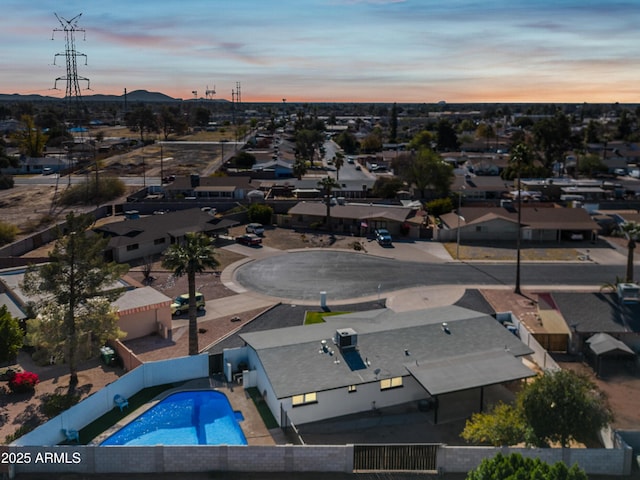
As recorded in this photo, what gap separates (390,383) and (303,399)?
5.42 metres

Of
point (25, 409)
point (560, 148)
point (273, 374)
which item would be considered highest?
point (560, 148)

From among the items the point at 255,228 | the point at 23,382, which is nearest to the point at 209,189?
the point at 255,228

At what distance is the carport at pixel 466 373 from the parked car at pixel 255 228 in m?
45.9

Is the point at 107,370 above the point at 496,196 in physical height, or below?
below

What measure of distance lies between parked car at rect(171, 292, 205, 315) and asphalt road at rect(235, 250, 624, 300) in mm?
6981

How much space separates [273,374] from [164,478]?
8615mm

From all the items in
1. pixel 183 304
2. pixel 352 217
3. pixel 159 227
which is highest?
pixel 352 217

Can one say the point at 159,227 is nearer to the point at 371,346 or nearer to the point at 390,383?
the point at 371,346

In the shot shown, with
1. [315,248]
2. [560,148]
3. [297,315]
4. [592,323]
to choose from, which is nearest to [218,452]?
[297,315]

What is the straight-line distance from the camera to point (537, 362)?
128ft

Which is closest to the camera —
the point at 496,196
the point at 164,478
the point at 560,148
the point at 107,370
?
the point at 164,478

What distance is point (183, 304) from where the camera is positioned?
4984 cm

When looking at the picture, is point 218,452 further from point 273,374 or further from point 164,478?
point 273,374

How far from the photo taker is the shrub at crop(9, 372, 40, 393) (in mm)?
35406
